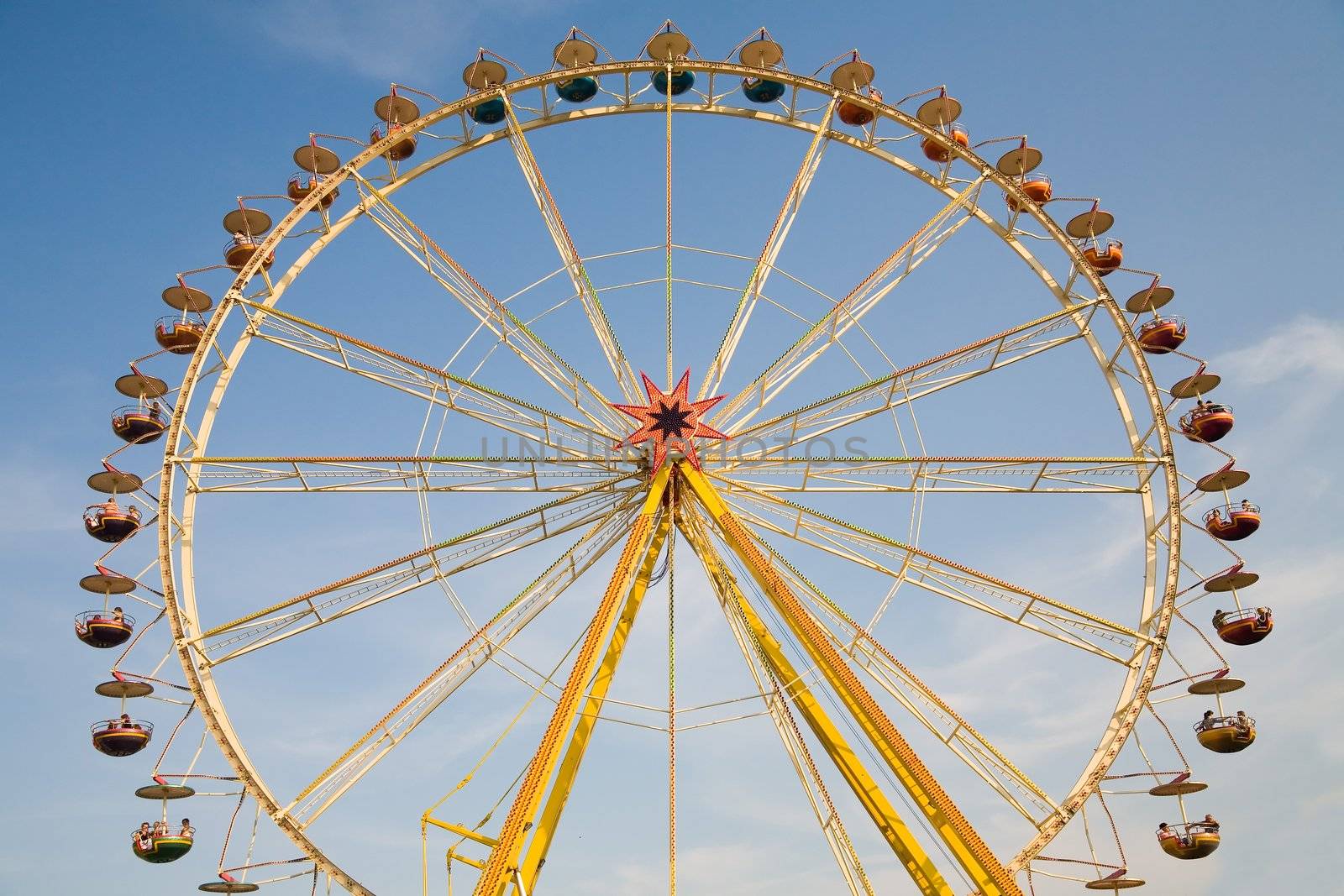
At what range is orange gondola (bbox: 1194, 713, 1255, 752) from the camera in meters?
20.2

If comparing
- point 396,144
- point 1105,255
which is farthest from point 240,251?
point 1105,255

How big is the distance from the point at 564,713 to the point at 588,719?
1.66 m

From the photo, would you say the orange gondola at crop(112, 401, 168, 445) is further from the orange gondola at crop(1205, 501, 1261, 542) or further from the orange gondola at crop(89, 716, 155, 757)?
the orange gondola at crop(1205, 501, 1261, 542)

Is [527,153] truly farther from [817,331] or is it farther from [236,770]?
[236,770]

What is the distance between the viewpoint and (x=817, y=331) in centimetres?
1933

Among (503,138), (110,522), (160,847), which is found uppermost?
(503,138)

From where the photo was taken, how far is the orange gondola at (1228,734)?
20.2 meters

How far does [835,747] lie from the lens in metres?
16.3

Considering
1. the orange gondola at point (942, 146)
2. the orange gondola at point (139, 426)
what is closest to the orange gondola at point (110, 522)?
the orange gondola at point (139, 426)

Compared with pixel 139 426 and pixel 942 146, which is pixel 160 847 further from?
pixel 942 146

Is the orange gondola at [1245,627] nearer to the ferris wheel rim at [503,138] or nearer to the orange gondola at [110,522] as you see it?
the ferris wheel rim at [503,138]

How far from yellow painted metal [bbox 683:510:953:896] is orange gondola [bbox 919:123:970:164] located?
31.1 feet

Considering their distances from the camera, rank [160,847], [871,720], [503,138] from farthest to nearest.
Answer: [503,138] → [160,847] → [871,720]

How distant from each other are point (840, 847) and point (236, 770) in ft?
31.2
